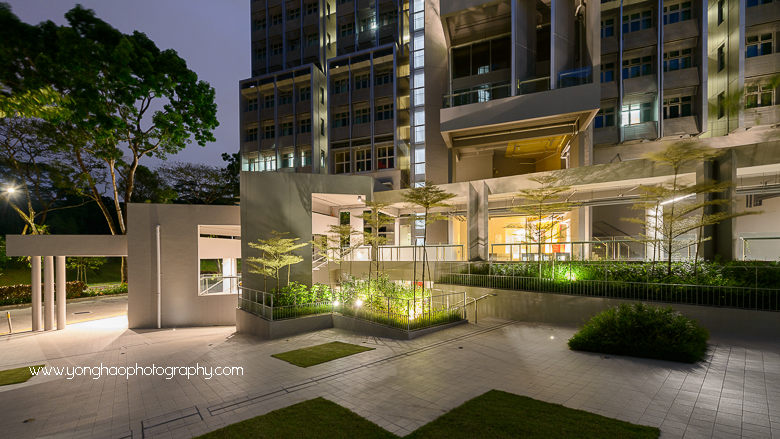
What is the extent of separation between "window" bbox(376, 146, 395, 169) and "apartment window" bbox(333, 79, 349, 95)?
297 inches

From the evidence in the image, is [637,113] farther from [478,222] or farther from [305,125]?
[305,125]

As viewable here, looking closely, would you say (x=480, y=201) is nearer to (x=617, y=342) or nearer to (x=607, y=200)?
(x=607, y=200)

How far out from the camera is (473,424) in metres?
5.35

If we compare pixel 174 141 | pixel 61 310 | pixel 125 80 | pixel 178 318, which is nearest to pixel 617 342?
pixel 178 318

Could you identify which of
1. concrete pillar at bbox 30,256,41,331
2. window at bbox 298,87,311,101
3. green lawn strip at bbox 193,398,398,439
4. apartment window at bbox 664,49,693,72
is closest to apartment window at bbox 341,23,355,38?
window at bbox 298,87,311,101

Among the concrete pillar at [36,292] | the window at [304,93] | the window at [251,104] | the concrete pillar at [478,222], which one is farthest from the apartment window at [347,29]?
the concrete pillar at [36,292]

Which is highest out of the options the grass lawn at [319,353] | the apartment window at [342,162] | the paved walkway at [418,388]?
the apartment window at [342,162]

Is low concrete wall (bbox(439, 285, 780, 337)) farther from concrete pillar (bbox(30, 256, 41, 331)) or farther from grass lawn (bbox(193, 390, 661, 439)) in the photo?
concrete pillar (bbox(30, 256, 41, 331))

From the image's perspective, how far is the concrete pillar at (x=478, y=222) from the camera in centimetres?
1736

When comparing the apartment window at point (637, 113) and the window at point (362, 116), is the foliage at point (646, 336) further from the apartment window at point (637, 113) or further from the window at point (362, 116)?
the window at point (362, 116)

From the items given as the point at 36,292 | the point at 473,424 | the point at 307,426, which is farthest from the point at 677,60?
the point at 36,292

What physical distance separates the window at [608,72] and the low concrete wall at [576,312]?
1911 centimetres

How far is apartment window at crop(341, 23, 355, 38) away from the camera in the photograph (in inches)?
1426

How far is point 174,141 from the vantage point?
2386cm
